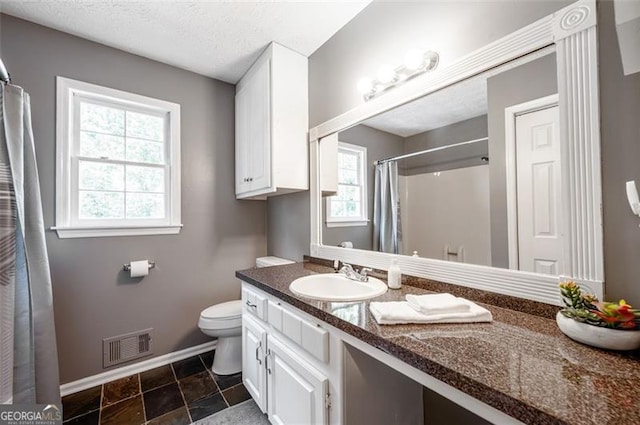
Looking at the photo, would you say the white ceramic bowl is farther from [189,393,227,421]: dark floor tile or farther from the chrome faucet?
[189,393,227,421]: dark floor tile

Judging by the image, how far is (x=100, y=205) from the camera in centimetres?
196

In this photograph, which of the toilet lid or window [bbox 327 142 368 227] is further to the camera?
the toilet lid

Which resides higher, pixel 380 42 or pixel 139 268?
pixel 380 42

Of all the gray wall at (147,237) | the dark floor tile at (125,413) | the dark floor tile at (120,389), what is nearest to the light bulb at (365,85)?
the gray wall at (147,237)

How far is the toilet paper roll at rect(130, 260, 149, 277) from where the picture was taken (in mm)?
1966

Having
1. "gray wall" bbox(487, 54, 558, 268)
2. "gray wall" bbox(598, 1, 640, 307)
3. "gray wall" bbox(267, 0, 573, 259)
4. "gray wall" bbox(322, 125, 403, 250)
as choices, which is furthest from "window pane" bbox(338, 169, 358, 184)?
"gray wall" bbox(598, 1, 640, 307)

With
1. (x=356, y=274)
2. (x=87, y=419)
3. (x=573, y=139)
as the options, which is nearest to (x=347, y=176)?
(x=356, y=274)

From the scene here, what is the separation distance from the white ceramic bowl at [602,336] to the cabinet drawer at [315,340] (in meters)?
0.76

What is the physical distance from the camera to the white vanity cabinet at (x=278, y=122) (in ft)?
6.35

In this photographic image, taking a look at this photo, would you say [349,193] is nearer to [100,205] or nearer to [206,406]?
[206,406]

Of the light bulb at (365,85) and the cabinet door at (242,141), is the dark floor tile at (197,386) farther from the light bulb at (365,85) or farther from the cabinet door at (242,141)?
the light bulb at (365,85)

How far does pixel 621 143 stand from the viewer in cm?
80

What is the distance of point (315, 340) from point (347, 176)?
106cm

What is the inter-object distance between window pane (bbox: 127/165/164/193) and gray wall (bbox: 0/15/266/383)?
0.20m
